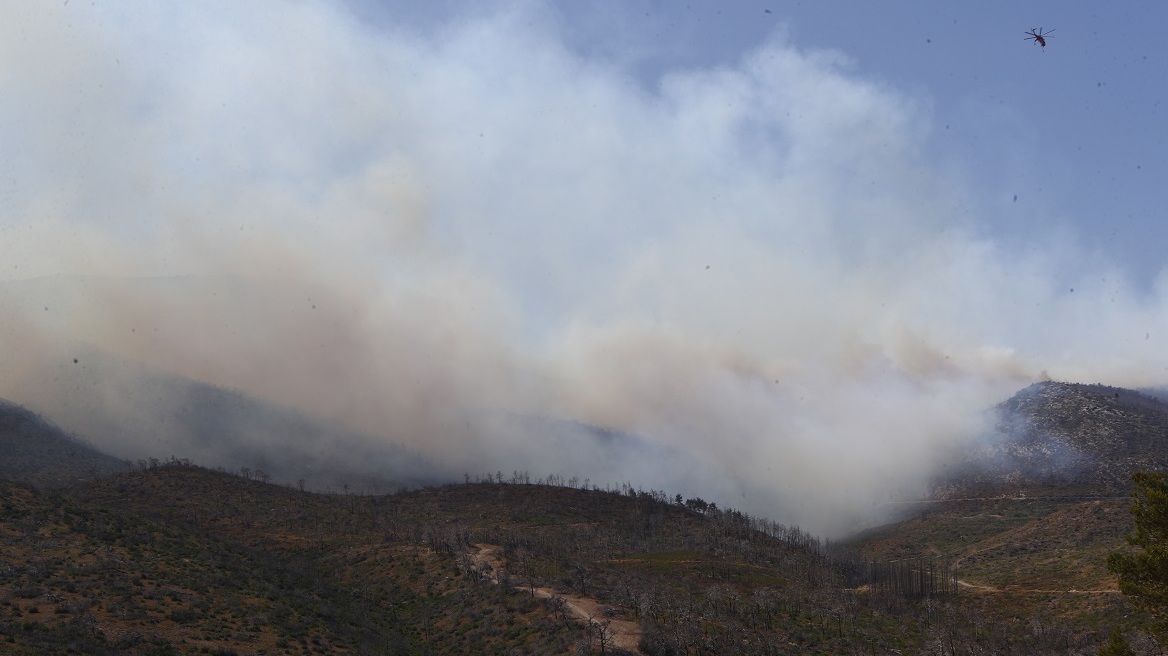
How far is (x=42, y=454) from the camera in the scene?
15162cm

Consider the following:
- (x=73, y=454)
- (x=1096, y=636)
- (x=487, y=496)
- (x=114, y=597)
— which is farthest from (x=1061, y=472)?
(x=73, y=454)

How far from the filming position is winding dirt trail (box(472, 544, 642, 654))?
196ft

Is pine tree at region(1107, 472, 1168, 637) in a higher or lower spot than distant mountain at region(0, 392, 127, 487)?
lower

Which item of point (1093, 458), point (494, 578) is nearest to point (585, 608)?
point (494, 578)

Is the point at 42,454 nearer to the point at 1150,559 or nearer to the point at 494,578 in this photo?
the point at 494,578

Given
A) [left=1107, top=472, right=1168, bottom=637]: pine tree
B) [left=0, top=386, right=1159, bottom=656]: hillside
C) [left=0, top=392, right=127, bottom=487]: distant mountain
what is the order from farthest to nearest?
[left=0, top=392, right=127, bottom=487]: distant mountain → [left=0, top=386, right=1159, bottom=656]: hillside → [left=1107, top=472, right=1168, bottom=637]: pine tree

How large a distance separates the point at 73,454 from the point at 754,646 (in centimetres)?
16149

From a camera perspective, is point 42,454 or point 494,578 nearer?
point 494,578

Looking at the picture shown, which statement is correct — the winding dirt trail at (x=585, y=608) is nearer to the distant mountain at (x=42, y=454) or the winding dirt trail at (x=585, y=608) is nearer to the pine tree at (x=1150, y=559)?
the pine tree at (x=1150, y=559)

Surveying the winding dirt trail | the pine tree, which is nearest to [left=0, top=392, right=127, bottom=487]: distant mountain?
the winding dirt trail

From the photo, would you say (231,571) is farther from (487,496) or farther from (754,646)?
(487,496)

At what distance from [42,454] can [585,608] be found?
138033mm

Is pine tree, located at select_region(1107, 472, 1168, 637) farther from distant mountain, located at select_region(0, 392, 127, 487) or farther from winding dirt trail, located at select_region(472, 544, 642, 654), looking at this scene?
distant mountain, located at select_region(0, 392, 127, 487)

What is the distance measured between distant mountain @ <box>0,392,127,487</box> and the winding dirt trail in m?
85.0
